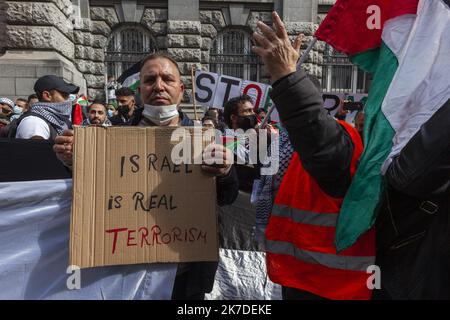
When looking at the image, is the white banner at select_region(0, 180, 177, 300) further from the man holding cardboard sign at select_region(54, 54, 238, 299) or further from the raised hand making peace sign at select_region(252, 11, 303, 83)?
the raised hand making peace sign at select_region(252, 11, 303, 83)

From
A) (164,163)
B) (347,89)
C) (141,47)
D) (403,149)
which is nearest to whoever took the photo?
(403,149)

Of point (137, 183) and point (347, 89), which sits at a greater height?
point (347, 89)

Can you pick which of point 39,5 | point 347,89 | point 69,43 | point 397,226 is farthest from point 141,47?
point 397,226

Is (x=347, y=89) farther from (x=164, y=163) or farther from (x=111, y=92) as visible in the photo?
(x=164, y=163)

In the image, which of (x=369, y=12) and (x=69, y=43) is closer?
(x=369, y=12)

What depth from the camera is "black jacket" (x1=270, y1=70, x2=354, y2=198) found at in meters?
1.29

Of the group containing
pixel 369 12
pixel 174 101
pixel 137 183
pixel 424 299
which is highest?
pixel 369 12

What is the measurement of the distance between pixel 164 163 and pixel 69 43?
32.6ft

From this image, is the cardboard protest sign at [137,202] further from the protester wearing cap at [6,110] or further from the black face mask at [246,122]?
the protester wearing cap at [6,110]

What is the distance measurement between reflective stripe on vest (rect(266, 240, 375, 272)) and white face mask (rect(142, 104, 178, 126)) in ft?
2.69

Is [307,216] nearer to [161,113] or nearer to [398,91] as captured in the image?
[398,91]

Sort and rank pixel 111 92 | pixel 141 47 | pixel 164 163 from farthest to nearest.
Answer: pixel 141 47 < pixel 111 92 < pixel 164 163

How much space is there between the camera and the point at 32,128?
10.3 ft

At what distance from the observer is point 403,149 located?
4.12 feet
